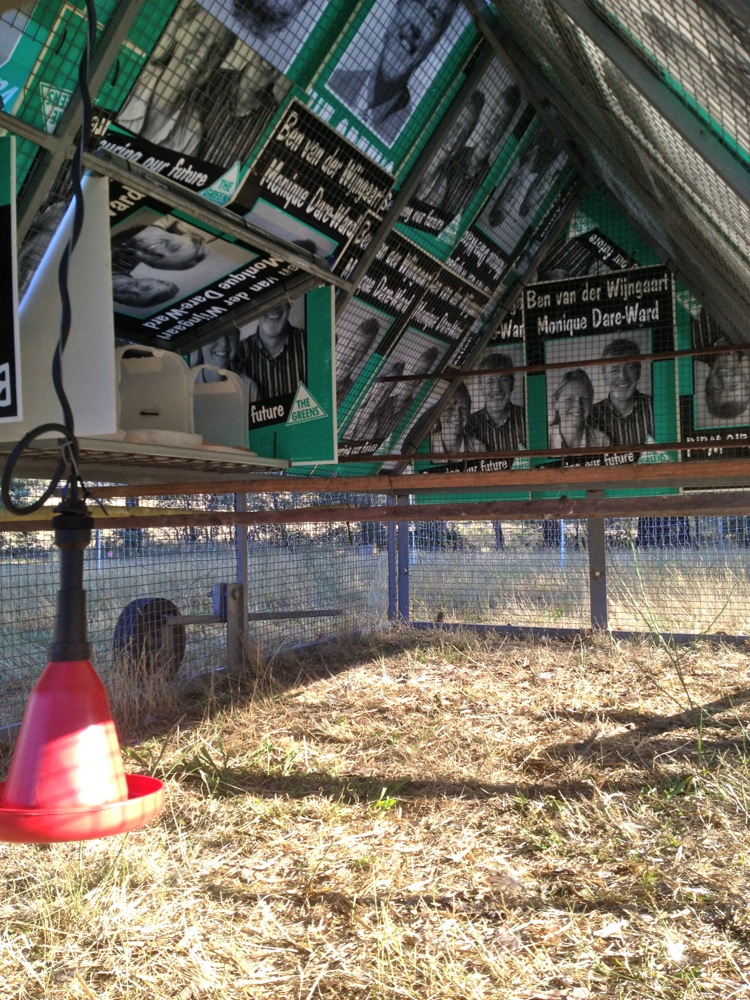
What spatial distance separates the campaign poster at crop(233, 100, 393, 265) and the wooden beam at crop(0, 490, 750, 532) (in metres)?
1.42

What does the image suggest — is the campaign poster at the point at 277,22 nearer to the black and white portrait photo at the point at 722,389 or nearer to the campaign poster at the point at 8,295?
the campaign poster at the point at 8,295

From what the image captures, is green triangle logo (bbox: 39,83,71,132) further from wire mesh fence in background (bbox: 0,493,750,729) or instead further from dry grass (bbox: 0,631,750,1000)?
wire mesh fence in background (bbox: 0,493,750,729)

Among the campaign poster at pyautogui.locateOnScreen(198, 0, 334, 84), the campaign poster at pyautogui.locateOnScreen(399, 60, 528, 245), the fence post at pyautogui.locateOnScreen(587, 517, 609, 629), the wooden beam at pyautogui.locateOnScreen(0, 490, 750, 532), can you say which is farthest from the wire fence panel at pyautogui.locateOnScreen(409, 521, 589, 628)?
the campaign poster at pyautogui.locateOnScreen(198, 0, 334, 84)

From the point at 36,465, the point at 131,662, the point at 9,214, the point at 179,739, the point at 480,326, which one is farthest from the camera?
the point at 480,326

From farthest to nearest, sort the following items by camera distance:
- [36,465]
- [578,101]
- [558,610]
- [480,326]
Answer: [558,610] < [480,326] < [578,101] < [36,465]

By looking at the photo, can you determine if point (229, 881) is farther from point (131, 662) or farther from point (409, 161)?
point (409, 161)

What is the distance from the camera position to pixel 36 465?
12.9ft

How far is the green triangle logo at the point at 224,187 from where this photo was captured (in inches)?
151

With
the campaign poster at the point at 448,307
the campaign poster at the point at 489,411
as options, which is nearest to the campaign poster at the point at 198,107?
the campaign poster at the point at 448,307

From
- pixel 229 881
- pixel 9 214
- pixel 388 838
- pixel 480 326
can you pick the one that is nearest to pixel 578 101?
pixel 480 326

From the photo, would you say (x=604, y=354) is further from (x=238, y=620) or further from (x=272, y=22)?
(x=272, y=22)

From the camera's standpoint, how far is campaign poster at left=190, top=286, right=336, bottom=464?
4.36m

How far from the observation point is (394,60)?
4.33 m

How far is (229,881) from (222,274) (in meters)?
2.72
